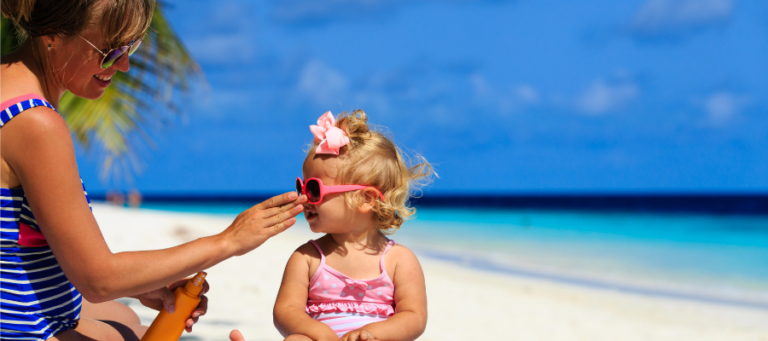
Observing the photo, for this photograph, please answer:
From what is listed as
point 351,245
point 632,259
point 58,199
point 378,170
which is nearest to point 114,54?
point 58,199

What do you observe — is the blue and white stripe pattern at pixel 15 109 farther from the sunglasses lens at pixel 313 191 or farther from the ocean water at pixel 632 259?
the ocean water at pixel 632 259

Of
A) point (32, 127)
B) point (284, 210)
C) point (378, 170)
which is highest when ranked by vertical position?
point (378, 170)

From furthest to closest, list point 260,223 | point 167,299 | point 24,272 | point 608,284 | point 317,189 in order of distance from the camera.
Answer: point 608,284, point 317,189, point 167,299, point 260,223, point 24,272

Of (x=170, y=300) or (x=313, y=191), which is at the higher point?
(x=313, y=191)

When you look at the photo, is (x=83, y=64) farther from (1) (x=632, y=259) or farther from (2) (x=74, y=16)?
(1) (x=632, y=259)

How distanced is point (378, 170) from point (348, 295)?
2.03 ft

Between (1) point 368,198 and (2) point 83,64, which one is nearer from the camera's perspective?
(2) point 83,64

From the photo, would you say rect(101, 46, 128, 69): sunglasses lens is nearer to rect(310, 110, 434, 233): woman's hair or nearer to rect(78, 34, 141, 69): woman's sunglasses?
rect(78, 34, 141, 69): woman's sunglasses

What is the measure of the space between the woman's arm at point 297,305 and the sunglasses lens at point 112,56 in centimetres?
125

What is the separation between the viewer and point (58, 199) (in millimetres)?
1721

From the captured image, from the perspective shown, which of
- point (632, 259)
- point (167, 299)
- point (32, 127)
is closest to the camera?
point (32, 127)

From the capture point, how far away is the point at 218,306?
6164mm

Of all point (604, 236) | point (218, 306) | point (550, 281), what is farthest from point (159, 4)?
point (604, 236)

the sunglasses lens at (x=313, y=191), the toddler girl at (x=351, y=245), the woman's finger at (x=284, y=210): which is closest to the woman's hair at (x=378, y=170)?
the toddler girl at (x=351, y=245)
